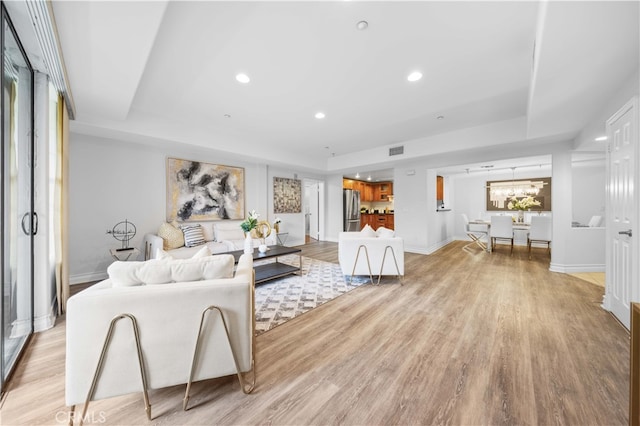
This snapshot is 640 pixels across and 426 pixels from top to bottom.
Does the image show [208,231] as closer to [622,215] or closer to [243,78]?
[243,78]

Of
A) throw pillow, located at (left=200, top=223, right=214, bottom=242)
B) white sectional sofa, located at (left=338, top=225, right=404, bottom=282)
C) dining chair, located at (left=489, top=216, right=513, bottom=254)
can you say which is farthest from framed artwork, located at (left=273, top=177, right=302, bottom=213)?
dining chair, located at (left=489, top=216, right=513, bottom=254)

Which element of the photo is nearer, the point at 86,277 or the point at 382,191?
the point at 86,277

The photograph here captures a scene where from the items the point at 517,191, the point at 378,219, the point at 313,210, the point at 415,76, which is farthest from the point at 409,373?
the point at 517,191

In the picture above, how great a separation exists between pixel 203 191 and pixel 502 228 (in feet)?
22.2

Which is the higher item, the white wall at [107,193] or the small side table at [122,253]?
the white wall at [107,193]

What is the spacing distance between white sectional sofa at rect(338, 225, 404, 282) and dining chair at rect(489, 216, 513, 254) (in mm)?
3686

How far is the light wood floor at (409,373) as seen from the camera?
51.9 inches

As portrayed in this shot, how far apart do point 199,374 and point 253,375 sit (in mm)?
356

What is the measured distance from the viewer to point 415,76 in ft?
8.68

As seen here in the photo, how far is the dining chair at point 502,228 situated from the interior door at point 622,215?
3043 millimetres

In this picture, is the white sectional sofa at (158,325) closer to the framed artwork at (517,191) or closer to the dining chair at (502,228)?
the dining chair at (502,228)

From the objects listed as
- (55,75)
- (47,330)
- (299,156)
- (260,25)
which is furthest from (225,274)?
(299,156)

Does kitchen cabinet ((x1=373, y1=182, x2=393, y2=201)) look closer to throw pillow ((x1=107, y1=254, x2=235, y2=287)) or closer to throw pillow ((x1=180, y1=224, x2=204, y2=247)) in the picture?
throw pillow ((x1=180, y1=224, x2=204, y2=247))

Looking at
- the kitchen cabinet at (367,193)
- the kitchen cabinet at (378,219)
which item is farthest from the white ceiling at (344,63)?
the kitchen cabinet at (367,193)
